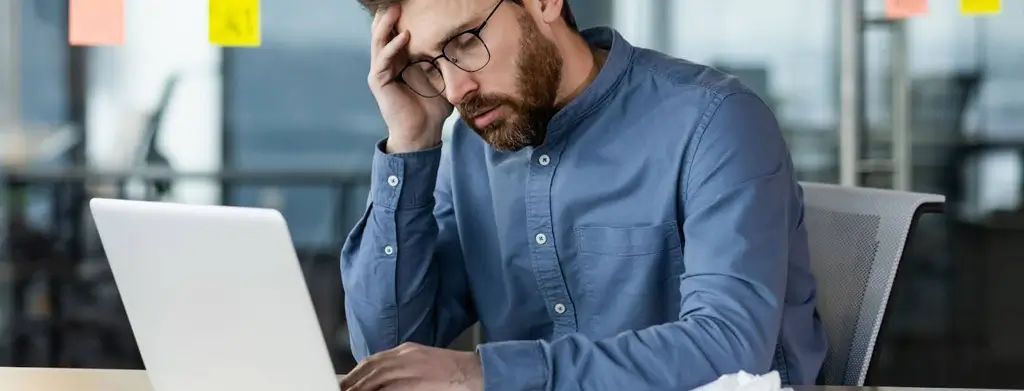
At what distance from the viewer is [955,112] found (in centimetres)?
333

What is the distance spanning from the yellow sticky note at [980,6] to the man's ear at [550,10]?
207 centimetres

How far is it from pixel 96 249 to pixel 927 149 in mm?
2208

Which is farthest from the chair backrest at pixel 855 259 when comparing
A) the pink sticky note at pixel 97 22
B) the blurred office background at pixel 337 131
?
the pink sticky note at pixel 97 22

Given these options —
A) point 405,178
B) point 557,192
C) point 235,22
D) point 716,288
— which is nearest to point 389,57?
point 405,178

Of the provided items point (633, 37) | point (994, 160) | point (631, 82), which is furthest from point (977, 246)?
point (631, 82)

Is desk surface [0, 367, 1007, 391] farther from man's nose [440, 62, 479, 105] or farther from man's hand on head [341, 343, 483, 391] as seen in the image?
man's nose [440, 62, 479, 105]

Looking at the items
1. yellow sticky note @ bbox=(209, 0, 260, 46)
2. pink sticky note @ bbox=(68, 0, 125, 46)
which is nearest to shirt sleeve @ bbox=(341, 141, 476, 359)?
yellow sticky note @ bbox=(209, 0, 260, 46)

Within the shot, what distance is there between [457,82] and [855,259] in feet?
1.66

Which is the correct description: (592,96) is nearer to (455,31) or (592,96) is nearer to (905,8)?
(455,31)

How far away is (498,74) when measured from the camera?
1.46 metres

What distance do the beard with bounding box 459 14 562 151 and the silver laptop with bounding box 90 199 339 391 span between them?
1.56ft

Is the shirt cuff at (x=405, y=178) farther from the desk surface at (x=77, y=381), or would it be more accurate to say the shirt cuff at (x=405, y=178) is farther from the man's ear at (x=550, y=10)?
the desk surface at (x=77, y=381)

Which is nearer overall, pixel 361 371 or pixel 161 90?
pixel 361 371

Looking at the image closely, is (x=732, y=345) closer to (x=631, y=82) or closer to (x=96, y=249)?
(x=631, y=82)
